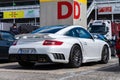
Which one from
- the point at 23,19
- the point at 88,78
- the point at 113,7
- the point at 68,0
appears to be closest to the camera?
the point at 88,78

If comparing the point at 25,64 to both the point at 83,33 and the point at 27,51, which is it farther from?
the point at 83,33

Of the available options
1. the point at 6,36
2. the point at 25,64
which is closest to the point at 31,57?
the point at 25,64

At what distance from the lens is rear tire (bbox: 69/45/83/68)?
1194cm

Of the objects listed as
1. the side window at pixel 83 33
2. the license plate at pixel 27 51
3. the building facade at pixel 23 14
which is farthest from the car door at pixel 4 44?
the building facade at pixel 23 14

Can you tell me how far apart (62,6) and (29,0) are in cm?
5601

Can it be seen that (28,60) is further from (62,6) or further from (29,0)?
(29,0)

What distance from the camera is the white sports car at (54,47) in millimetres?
11461

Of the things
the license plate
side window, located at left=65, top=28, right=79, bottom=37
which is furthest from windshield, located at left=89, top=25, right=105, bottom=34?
the license plate

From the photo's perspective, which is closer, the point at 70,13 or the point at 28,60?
the point at 28,60

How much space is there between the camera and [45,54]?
1138cm

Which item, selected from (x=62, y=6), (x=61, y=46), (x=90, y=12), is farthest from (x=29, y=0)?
(x=61, y=46)

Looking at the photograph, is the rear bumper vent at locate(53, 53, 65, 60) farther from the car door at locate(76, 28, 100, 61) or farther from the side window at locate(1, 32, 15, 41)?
the side window at locate(1, 32, 15, 41)

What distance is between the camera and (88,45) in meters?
12.9

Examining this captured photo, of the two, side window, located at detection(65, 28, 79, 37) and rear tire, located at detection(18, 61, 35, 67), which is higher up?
side window, located at detection(65, 28, 79, 37)
